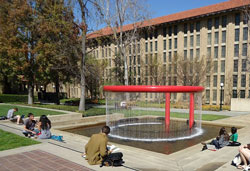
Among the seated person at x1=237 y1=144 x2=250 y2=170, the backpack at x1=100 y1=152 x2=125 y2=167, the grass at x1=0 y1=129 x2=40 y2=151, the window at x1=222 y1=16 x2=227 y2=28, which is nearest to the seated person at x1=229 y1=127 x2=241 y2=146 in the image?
the seated person at x1=237 y1=144 x2=250 y2=170

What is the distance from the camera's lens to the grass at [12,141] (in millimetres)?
8695

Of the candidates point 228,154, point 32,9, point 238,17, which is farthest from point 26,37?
point 238,17

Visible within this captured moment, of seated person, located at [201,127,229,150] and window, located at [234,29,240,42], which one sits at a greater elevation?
window, located at [234,29,240,42]

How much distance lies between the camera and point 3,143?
358 inches

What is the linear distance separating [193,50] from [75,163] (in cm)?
3318

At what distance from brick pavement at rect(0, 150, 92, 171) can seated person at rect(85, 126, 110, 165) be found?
0.36 meters

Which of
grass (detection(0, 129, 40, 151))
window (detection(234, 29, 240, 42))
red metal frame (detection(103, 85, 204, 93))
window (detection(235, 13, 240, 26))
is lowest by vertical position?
grass (detection(0, 129, 40, 151))

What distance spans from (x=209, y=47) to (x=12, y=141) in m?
32.4

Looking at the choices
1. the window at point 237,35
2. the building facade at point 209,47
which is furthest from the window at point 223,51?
the window at point 237,35

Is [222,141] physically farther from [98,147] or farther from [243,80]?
[243,80]

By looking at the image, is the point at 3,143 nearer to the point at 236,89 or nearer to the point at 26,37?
the point at 26,37

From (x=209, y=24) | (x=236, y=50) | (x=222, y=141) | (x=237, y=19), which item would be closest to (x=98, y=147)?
(x=222, y=141)

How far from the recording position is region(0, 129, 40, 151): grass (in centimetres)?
870

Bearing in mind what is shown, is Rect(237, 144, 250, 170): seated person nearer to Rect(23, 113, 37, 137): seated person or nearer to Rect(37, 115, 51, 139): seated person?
Rect(37, 115, 51, 139): seated person
